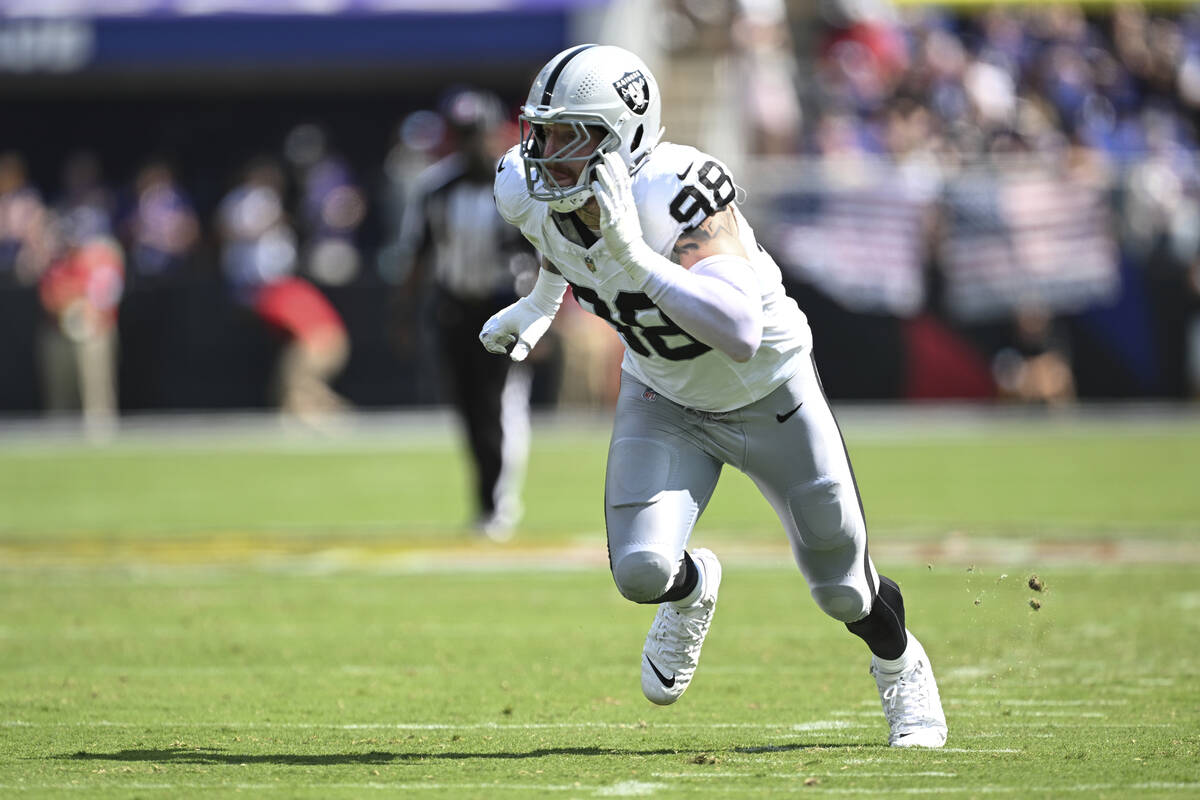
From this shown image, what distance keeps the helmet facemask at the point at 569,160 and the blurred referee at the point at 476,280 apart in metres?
4.43

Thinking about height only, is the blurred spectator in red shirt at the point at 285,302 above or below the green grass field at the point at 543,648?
below

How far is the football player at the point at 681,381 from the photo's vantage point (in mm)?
4254

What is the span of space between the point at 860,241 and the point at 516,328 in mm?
11881

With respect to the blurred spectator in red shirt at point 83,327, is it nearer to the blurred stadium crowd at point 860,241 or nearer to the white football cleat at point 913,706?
the blurred stadium crowd at point 860,241

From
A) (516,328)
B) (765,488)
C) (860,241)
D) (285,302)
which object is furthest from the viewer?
(285,302)

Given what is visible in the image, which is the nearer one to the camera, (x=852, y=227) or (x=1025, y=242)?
(x=852, y=227)

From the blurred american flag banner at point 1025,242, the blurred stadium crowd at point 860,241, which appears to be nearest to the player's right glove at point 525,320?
the blurred stadium crowd at point 860,241

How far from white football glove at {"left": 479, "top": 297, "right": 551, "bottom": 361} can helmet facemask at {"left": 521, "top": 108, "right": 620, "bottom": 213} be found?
561mm

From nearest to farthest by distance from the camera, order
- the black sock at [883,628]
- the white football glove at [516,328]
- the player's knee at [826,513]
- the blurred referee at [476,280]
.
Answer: the player's knee at [826,513] → the black sock at [883,628] → the white football glove at [516,328] → the blurred referee at [476,280]

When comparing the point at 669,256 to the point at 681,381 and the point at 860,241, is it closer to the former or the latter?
the point at 681,381

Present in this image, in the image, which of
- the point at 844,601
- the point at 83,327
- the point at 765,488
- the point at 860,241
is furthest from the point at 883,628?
the point at 83,327

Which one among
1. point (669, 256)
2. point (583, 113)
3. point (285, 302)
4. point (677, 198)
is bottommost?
point (285, 302)

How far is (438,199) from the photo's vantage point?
910 cm

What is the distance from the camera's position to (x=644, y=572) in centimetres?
438
